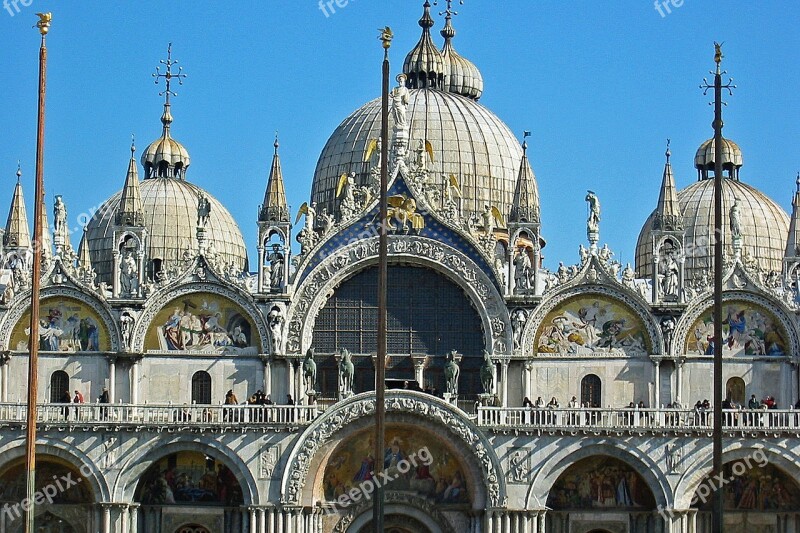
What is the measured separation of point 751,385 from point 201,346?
1959 centimetres

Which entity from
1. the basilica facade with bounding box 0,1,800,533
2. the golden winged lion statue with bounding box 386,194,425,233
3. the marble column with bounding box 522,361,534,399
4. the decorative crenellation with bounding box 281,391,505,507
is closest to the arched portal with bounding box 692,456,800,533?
the basilica facade with bounding box 0,1,800,533

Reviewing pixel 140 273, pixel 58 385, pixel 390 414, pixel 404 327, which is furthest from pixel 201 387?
pixel 390 414

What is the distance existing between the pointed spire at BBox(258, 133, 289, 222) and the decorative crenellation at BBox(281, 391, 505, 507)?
25.4 ft

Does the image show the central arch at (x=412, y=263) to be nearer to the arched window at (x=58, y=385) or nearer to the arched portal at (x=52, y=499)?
the arched window at (x=58, y=385)

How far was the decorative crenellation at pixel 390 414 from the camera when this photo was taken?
249 ft

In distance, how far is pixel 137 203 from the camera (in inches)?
3231

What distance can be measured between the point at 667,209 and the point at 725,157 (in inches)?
503

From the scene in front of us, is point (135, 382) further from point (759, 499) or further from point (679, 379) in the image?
point (759, 499)

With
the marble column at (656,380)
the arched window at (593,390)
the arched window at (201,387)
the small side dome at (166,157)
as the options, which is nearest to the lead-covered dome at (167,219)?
the small side dome at (166,157)

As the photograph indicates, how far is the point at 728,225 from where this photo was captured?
301 ft

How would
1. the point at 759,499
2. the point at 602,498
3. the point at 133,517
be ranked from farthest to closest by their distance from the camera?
the point at 602,498
the point at 759,499
the point at 133,517

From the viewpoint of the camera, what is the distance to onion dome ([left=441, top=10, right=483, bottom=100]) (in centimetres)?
9406

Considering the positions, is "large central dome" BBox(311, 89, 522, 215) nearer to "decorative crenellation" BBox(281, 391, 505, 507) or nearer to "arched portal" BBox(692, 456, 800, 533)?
"decorative crenellation" BBox(281, 391, 505, 507)

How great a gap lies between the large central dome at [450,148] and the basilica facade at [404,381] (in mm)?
8459
